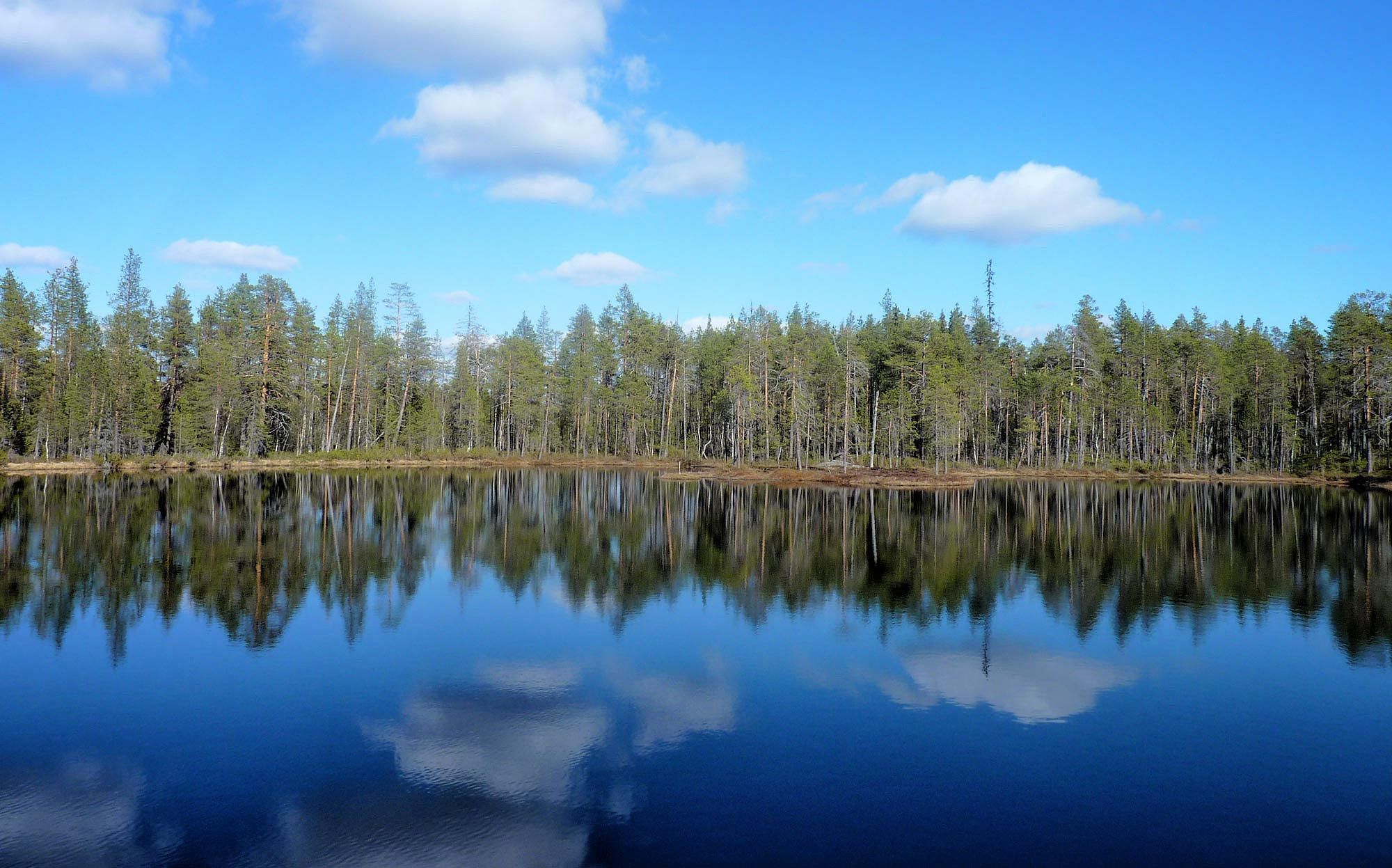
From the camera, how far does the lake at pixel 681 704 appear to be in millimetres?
9672

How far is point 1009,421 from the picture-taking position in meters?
110

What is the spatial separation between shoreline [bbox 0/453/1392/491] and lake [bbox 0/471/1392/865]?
3900 centimetres

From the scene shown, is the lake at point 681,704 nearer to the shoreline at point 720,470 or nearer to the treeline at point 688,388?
the shoreline at point 720,470

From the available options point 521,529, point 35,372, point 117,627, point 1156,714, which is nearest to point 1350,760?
point 1156,714

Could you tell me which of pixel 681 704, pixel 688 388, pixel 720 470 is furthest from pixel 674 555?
pixel 688 388

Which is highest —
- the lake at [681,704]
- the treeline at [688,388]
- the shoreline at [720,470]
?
the treeline at [688,388]

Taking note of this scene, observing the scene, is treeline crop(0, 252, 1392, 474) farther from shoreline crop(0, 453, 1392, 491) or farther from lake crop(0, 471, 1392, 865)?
lake crop(0, 471, 1392, 865)

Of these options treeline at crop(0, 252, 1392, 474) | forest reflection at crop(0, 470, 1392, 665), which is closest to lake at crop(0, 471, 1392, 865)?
forest reflection at crop(0, 470, 1392, 665)

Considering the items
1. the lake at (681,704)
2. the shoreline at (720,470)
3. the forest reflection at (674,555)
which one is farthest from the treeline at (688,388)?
the lake at (681,704)

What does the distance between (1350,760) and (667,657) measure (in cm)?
1191

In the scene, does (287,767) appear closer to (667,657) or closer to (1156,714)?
(667,657)

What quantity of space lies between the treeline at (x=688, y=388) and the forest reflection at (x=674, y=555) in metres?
26.9

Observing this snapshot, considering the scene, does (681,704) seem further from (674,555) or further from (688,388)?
(688,388)

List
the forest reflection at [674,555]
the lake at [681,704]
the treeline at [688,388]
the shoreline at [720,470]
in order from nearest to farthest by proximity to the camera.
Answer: the lake at [681,704]
the forest reflection at [674,555]
the shoreline at [720,470]
the treeline at [688,388]
